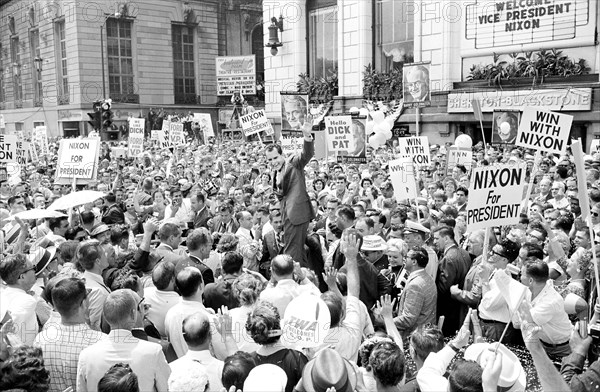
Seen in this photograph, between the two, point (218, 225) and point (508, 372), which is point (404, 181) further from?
point (508, 372)

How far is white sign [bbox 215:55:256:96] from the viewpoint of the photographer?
120ft

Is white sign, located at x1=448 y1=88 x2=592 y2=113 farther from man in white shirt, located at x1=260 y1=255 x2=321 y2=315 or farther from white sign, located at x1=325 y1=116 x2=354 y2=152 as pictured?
man in white shirt, located at x1=260 y1=255 x2=321 y2=315

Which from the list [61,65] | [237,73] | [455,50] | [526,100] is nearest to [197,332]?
[526,100]

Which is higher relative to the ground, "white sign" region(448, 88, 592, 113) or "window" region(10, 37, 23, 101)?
"window" region(10, 37, 23, 101)

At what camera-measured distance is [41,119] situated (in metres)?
42.3

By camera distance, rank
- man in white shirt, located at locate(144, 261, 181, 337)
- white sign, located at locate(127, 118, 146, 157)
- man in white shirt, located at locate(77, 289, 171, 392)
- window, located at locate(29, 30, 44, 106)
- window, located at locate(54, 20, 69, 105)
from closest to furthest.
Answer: man in white shirt, located at locate(77, 289, 171, 392)
man in white shirt, located at locate(144, 261, 181, 337)
white sign, located at locate(127, 118, 146, 157)
window, located at locate(54, 20, 69, 105)
window, located at locate(29, 30, 44, 106)

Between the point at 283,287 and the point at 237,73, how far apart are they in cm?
3427

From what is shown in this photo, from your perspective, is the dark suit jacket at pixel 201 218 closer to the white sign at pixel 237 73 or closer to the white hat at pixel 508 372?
the white hat at pixel 508 372

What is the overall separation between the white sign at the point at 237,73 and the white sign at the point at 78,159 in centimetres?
2757

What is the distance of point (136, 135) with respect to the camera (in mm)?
16406

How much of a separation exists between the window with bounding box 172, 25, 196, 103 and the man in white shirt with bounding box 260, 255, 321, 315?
3991 cm

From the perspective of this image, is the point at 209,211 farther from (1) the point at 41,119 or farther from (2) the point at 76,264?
(1) the point at 41,119

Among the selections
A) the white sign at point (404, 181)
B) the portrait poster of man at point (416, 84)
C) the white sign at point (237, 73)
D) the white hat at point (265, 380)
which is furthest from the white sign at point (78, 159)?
the white sign at point (237, 73)

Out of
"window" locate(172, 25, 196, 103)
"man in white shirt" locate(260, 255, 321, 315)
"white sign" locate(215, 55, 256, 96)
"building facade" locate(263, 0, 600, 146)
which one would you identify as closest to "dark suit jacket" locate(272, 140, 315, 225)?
"man in white shirt" locate(260, 255, 321, 315)
